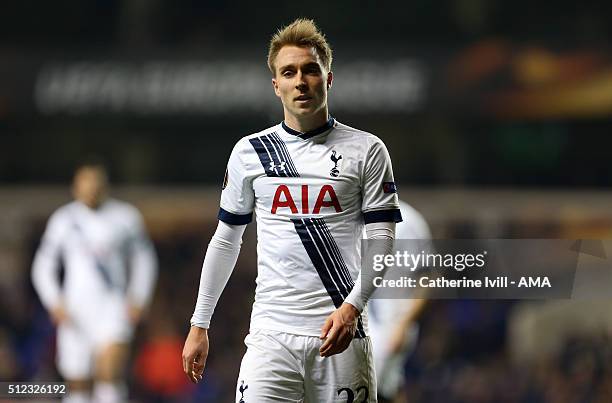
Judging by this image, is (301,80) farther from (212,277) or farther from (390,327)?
(390,327)

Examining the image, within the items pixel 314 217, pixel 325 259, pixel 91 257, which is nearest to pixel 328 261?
pixel 325 259

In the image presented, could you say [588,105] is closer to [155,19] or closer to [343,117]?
[343,117]

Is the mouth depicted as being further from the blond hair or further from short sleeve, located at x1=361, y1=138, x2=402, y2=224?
short sleeve, located at x1=361, y1=138, x2=402, y2=224

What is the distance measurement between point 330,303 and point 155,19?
9604 mm

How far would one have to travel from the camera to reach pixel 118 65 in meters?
12.9

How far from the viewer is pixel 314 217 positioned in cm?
378

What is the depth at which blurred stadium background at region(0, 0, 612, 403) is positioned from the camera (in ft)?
35.9

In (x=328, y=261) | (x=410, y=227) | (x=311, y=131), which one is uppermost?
(x=311, y=131)

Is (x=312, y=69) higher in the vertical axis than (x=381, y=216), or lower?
higher

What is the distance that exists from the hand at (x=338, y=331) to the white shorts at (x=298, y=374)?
0.09m

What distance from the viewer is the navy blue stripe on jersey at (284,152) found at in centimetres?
383

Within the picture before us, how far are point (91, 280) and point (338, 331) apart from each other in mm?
5978

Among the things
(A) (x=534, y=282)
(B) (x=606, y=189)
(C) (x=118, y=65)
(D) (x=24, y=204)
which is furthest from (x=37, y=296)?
(A) (x=534, y=282)

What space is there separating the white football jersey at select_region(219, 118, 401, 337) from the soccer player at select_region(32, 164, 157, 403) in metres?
5.40
